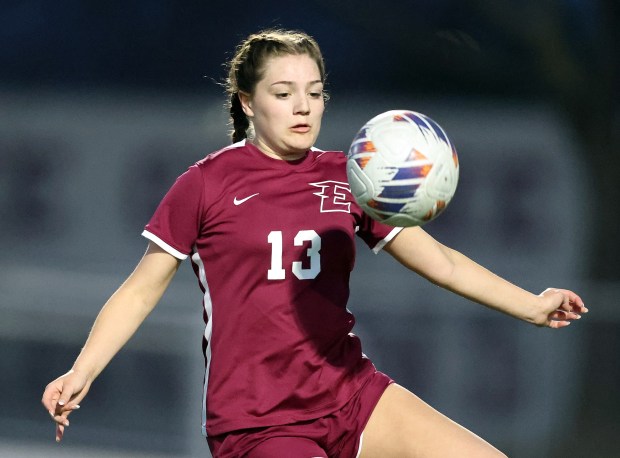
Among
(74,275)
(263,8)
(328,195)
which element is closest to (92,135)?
(74,275)

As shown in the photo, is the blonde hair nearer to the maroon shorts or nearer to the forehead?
the forehead

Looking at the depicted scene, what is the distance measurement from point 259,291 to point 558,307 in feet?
2.64

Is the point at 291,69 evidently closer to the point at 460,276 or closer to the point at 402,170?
the point at 402,170

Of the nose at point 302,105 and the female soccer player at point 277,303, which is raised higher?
the nose at point 302,105

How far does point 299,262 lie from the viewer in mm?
2543

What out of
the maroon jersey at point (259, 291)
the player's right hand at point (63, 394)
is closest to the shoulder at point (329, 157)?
the maroon jersey at point (259, 291)

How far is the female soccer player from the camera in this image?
8.21 ft

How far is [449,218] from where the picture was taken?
4.41 meters

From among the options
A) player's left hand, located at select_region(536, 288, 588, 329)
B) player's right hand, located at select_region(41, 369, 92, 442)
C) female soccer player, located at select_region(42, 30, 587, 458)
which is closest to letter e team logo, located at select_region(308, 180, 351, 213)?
female soccer player, located at select_region(42, 30, 587, 458)

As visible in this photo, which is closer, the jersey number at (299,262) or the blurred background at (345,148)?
the jersey number at (299,262)

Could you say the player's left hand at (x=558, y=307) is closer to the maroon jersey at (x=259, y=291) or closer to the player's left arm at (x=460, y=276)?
the player's left arm at (x=460, y=276)

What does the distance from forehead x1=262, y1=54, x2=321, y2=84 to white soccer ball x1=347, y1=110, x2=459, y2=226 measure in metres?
0.25

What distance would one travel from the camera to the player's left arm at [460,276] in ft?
8.92

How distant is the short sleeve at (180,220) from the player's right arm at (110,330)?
4 centimetres
